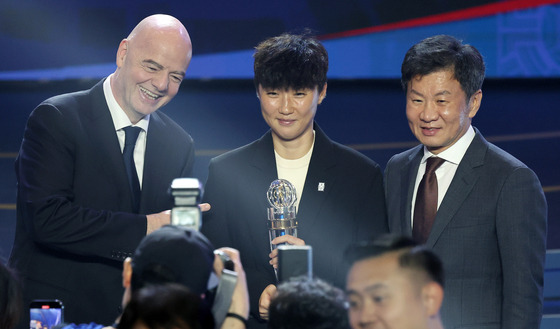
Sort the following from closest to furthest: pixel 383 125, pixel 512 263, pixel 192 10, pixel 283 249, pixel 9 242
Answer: pixel 283 249, pixel 512 263, pixel 9 242, pixel 383 125, pixel 192 10

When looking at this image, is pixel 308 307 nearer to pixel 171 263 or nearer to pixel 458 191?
pixel 171 263

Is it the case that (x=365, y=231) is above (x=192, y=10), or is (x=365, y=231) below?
below

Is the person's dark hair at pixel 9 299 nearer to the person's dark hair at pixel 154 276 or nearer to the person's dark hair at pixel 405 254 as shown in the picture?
the person's dark hair at pixel 154 276

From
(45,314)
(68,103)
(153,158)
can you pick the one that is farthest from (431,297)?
(68,103)

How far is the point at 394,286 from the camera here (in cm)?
229

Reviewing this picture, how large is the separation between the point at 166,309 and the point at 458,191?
6.63 ft

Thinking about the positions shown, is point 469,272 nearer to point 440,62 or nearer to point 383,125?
point 440,62

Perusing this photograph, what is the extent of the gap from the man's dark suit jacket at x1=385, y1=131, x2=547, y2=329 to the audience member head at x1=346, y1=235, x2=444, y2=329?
43.2 inches

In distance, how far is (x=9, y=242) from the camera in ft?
23.9

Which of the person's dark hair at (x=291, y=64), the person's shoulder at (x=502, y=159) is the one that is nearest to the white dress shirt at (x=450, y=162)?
the person's shoulder at (x=502, y=159)

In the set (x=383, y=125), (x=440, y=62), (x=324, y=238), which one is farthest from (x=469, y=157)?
(x=383, y=125)

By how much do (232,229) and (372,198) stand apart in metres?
0.70

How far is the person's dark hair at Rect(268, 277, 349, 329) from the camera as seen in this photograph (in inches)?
79.5

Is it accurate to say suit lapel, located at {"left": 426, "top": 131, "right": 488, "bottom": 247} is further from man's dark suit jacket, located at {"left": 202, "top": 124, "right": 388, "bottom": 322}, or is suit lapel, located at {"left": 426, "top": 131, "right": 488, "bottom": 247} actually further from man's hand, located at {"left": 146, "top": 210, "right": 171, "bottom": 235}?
man's hand, located at {"left": 146, "top": 210, "right": 171, "bottom": 235}
